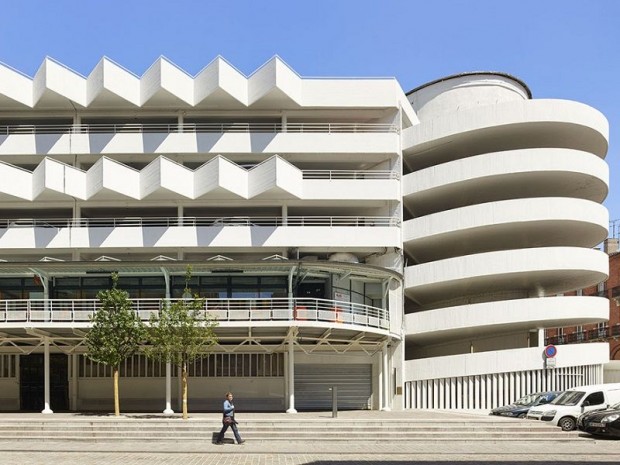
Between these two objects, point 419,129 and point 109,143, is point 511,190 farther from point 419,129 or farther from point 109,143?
point 109,143

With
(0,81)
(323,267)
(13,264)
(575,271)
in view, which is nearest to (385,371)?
(323,267)

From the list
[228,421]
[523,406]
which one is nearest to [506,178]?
[523,406]

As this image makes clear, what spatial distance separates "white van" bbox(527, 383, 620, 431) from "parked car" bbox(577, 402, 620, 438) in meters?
1.33

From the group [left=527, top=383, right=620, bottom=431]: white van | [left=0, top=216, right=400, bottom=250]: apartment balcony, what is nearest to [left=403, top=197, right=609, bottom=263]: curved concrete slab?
[left=0, top=216, right=400, bottom=250]: apartment balcony

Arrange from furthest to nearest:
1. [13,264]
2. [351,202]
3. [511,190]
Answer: [511,190] → [351,202] → [13,264]

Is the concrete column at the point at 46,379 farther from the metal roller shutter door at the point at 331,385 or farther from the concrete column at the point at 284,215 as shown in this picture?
the concrete column at the point at 284,215

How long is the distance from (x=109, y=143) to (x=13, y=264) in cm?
939

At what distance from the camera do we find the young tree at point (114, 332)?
27.2 m

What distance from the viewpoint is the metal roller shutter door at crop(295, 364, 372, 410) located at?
34562 millimetres

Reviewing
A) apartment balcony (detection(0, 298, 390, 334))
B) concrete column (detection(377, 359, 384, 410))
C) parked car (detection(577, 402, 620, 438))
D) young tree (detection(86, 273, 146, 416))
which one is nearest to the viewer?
parked car (detection(577, 402, 620, 438))

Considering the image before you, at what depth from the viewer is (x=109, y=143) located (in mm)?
36156

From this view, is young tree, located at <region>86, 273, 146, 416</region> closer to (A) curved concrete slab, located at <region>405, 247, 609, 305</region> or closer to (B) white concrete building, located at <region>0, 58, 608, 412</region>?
(B) white concrete building, located at <region>0, 58, 608, 412</region>

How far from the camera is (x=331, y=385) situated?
3484cm

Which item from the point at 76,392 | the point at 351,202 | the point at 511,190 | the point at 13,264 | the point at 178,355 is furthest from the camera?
the point at 511,190
